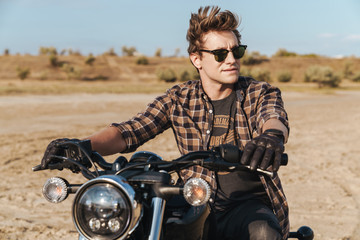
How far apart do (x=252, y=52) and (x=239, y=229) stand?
57.5 meters

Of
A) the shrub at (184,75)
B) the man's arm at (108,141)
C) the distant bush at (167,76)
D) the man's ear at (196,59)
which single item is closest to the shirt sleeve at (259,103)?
the man's ear at (196,59)

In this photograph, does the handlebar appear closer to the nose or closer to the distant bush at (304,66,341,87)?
the nose

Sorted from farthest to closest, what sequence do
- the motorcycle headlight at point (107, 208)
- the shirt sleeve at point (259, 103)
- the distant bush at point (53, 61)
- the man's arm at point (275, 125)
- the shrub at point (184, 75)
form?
the distant bush at point (53, 61) < the shrub at point (184, 75) < the shirt sleeve at point (259, 103) < the man's arm at point (275, 125) < the motorcycle headlight at point (107, 208)

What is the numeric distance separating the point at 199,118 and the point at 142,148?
700cm

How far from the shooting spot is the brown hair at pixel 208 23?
308 centimetres

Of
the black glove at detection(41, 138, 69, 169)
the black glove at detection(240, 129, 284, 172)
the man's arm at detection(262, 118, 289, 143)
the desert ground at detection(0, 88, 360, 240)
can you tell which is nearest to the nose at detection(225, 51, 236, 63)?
the man's arm at detection(262, 118, 289, 143)

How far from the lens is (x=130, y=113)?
1627 centimetres

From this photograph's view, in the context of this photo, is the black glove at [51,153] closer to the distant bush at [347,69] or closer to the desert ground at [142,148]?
the desert ground at [142,148]

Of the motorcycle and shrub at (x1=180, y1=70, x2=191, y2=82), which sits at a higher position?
shrub at (x1=180, y1=70, x2=191, y2=82)

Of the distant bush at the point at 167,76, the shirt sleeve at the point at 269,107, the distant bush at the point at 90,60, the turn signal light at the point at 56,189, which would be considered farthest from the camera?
the distant bush at the point at 90,60

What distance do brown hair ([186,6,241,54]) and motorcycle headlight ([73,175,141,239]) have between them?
173cm

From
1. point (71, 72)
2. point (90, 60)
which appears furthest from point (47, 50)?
point (71, 72)

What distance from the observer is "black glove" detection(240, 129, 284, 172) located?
1.88m

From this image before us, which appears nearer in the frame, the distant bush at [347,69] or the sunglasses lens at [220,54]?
the sunglasses lens at [220,54]
